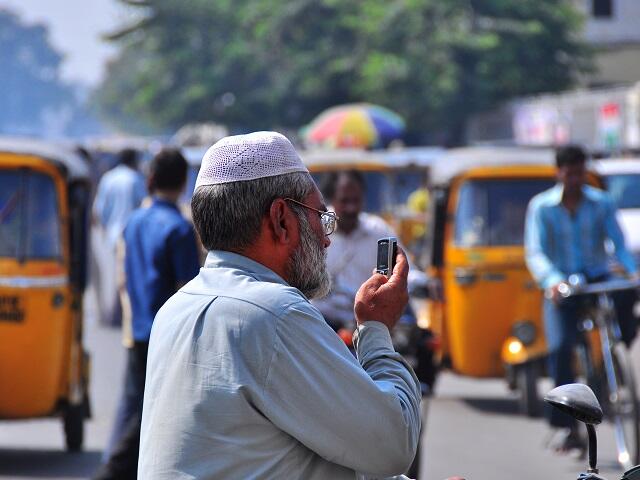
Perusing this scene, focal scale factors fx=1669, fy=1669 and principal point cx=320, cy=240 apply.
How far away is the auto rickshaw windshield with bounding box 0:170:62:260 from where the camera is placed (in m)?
9.50

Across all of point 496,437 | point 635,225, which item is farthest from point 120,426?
point 635,225

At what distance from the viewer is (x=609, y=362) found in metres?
9.05

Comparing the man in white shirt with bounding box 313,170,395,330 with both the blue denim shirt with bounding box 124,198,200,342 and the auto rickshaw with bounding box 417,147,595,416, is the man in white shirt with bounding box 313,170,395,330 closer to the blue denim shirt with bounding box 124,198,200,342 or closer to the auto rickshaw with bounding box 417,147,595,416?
the blue denim shirt with bounding box 124,198,200,342

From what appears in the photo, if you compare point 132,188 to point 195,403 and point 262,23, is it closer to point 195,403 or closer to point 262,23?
point 195,403

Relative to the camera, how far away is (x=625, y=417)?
29.2ft

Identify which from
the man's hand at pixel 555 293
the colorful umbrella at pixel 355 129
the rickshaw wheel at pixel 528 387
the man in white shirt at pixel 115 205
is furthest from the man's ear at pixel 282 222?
the colorful umbrella at pixel 355 129

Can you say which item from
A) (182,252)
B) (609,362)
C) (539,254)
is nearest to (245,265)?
(182,252)

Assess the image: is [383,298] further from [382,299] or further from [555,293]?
[555,293]

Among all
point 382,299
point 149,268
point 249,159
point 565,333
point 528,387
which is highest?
point 249,159

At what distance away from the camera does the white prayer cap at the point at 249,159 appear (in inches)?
131

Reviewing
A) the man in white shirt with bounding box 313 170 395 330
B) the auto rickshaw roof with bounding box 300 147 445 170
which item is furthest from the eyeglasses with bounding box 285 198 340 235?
the auto rickshaw roof with bounding box 300 147 445 170

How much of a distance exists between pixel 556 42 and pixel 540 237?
122 feet

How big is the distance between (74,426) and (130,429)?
231 centimetres


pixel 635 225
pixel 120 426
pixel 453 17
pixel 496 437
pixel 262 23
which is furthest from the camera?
pixel 262 23
